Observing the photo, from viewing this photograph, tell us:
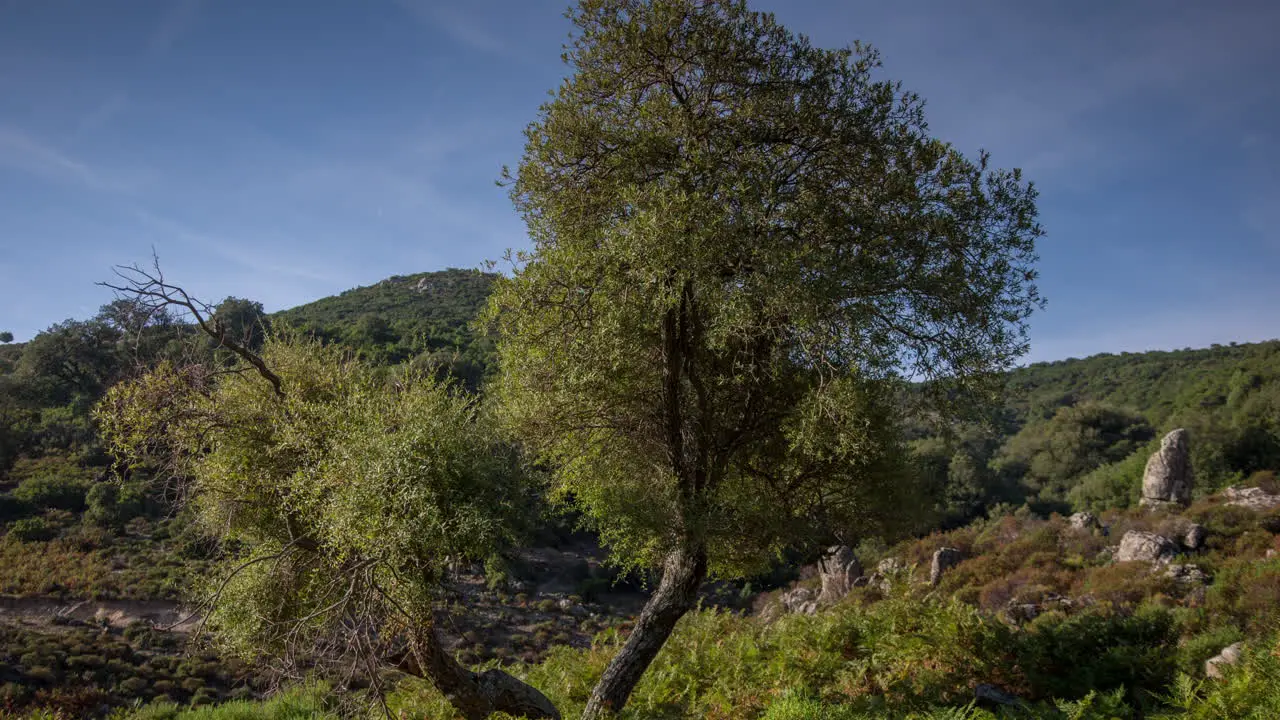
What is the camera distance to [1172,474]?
27.5 m

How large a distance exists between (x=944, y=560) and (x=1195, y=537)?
26.3 ft

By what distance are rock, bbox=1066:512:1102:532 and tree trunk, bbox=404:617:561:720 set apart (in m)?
25.6

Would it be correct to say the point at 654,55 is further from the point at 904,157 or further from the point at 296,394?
the point at 296,394

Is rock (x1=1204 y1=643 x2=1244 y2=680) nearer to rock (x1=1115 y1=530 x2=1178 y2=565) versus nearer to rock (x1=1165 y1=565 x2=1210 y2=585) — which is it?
rock (x1=1165 y1=565 x2=1210 y2=585)

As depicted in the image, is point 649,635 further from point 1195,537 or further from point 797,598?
point 797,598

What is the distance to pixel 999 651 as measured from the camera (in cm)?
809

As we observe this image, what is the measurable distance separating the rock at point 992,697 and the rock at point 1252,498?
22707mm

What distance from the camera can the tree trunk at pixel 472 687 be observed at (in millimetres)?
7430

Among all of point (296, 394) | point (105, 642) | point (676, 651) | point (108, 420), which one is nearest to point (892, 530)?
point (676, 651)

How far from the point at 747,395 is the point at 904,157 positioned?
334 centimetres

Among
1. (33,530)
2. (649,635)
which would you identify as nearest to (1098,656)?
(649,635)

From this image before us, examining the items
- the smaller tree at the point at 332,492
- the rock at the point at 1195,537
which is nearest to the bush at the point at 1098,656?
the smaller tree at the point at 332,492

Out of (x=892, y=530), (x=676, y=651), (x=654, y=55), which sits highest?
(x=654, y=55)

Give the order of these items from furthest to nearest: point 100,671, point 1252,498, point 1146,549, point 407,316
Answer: point 407,316
point 1252,498
point 100,671
point 1146,549
